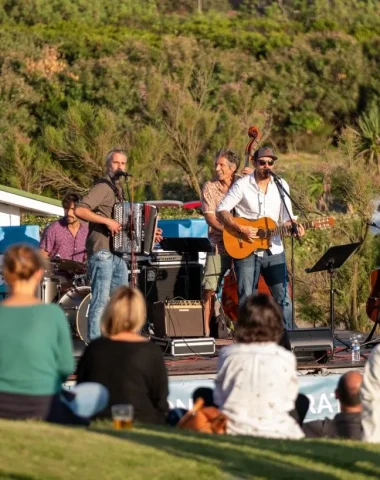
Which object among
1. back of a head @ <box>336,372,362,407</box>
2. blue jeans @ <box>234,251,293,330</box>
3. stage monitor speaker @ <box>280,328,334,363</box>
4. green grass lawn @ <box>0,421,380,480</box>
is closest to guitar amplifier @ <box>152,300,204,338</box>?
blue jeans @ <box>234,251,293,330</box>

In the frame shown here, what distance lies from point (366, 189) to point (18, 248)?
35.6 feet

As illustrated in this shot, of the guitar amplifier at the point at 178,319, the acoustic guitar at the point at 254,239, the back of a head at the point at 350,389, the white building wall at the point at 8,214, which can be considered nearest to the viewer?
the back of a head at the point at 350,389

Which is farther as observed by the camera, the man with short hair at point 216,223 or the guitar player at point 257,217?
the man with short hair at point 216,223

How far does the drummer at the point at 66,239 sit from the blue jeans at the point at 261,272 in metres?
2.50

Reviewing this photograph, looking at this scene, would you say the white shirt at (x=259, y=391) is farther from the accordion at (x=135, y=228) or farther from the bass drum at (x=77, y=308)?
the bass drum at (x=77, y=308)

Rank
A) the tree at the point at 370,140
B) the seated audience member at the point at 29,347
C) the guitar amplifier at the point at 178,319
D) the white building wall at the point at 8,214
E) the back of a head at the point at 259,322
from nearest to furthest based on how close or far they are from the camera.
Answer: the seated audience member at the point at 29,347 < the back of a head at the point at 259,322 < the guitar amplifier at the point at 178,319 < the white building wall at the point at 8,214 < the tree at the point at 370,140

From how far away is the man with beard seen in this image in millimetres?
10352

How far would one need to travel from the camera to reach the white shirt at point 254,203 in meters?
10.5

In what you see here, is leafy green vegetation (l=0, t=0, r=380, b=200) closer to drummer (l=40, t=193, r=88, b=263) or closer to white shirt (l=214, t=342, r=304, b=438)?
drummer (l=40, t=193, r=88, b=263)

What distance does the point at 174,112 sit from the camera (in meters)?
26.3

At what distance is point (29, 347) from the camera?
6.23m

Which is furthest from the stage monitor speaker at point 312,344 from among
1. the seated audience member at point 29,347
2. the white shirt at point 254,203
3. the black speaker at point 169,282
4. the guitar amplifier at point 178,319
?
the seated audience member at point 29,347

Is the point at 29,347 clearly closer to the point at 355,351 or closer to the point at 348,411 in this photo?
the point at 348,411

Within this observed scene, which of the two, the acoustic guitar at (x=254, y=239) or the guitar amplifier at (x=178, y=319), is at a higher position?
the acoustic guitar at (x=254, y=239)
